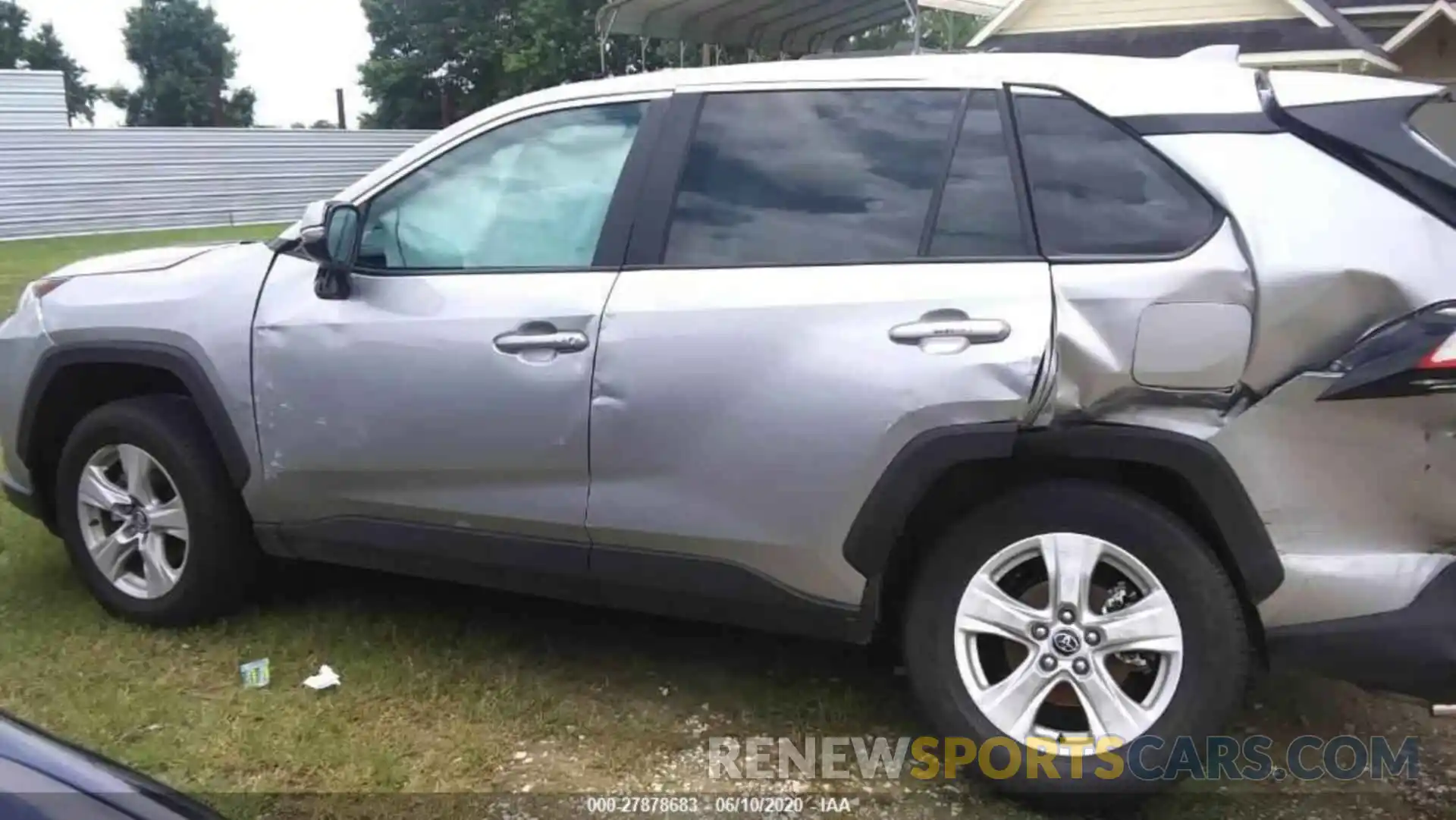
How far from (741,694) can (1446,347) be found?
6.91ft

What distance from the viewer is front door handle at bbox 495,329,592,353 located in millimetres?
3410

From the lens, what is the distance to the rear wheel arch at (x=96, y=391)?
3.91 metres

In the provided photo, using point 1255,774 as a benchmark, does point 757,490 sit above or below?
above

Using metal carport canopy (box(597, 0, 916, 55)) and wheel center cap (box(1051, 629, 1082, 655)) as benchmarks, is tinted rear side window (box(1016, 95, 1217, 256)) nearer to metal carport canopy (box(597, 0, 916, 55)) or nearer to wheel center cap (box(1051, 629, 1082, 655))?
wheel center cap (box(1051, 629, 1082, 655))

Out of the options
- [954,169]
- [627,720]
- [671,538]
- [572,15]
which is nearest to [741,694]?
[627,720]

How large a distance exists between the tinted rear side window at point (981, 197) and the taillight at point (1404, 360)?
0.78 meters

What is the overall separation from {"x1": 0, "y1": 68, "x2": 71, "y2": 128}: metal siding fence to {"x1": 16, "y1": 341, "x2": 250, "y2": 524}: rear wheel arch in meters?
30.8

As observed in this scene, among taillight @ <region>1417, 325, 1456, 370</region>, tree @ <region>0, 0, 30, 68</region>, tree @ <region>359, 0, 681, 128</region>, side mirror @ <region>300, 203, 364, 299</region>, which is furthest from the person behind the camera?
tree @ <region>0, 0, 30, 68</region>

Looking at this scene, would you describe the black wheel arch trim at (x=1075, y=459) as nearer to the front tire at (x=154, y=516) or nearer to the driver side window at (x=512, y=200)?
the driver side window at (x=512, y=200)

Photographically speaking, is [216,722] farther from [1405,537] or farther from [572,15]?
[572,15]

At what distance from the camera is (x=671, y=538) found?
3.40m

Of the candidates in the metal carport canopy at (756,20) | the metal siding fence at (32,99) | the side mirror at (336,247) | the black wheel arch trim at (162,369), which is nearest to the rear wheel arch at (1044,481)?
the side mirror at (336,247)

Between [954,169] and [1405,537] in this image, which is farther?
[954,169]

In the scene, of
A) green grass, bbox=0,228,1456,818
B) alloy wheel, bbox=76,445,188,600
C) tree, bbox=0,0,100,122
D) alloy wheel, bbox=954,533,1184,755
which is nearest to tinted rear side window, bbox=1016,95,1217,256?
alloy wheel, bbox=954,533,1184,755
